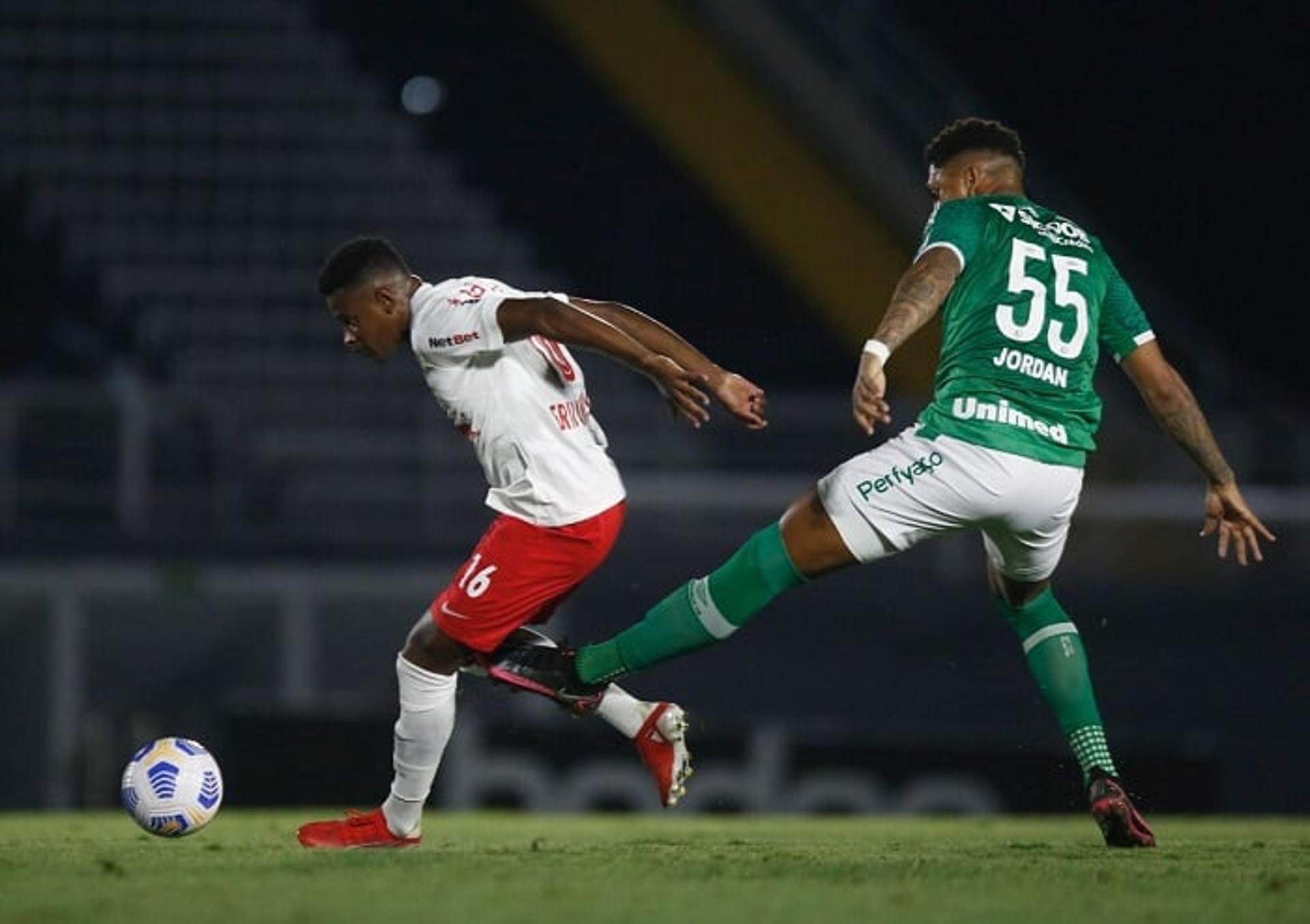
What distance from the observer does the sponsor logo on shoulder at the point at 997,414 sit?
19.8 ft

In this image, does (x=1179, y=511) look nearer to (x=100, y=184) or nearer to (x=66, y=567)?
(x=66, y=567)

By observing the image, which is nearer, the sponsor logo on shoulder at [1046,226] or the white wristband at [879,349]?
the white wristband at [879,349]

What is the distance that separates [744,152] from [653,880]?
47.4 feet

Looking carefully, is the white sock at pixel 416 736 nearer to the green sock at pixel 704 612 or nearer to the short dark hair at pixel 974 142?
the green sock at pixel 704 612

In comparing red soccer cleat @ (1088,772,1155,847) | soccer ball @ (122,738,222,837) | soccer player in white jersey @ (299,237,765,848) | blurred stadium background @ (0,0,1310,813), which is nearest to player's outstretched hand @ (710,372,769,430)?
soccer player in white jersey @ (299,237,765,848)

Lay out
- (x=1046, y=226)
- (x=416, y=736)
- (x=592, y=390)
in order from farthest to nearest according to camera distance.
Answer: (x=592, y=390)
(x=1046, y=226)
(x=416, y=736)

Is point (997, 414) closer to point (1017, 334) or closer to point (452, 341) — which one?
point (1017, 334)

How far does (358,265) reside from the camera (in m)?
6.23

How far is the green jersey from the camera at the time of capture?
6066 mm

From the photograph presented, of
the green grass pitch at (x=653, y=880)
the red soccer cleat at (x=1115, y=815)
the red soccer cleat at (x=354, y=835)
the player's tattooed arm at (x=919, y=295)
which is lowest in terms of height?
the green grass pitch at (x=653, y=880)

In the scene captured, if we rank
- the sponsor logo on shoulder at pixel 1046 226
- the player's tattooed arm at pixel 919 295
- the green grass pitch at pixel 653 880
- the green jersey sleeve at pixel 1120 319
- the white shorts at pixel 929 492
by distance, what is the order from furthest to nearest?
1. the green jersey sleeve at pixel 1120 319
2. the sponsor logo on shoulder at pixel 1046 226
3. the white shorts at pixel 929 492
4. the player's tattooed arm at pixel 919 295
5. the green grass pitch at pixel 653 880

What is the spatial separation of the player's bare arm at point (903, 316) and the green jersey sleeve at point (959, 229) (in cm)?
4

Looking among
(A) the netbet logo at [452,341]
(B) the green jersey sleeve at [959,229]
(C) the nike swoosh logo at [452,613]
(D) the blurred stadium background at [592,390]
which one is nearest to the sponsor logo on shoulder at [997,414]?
(B) the green jersey sleeve at [959,229]

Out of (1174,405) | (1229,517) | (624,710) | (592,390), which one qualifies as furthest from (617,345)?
(592,390)
